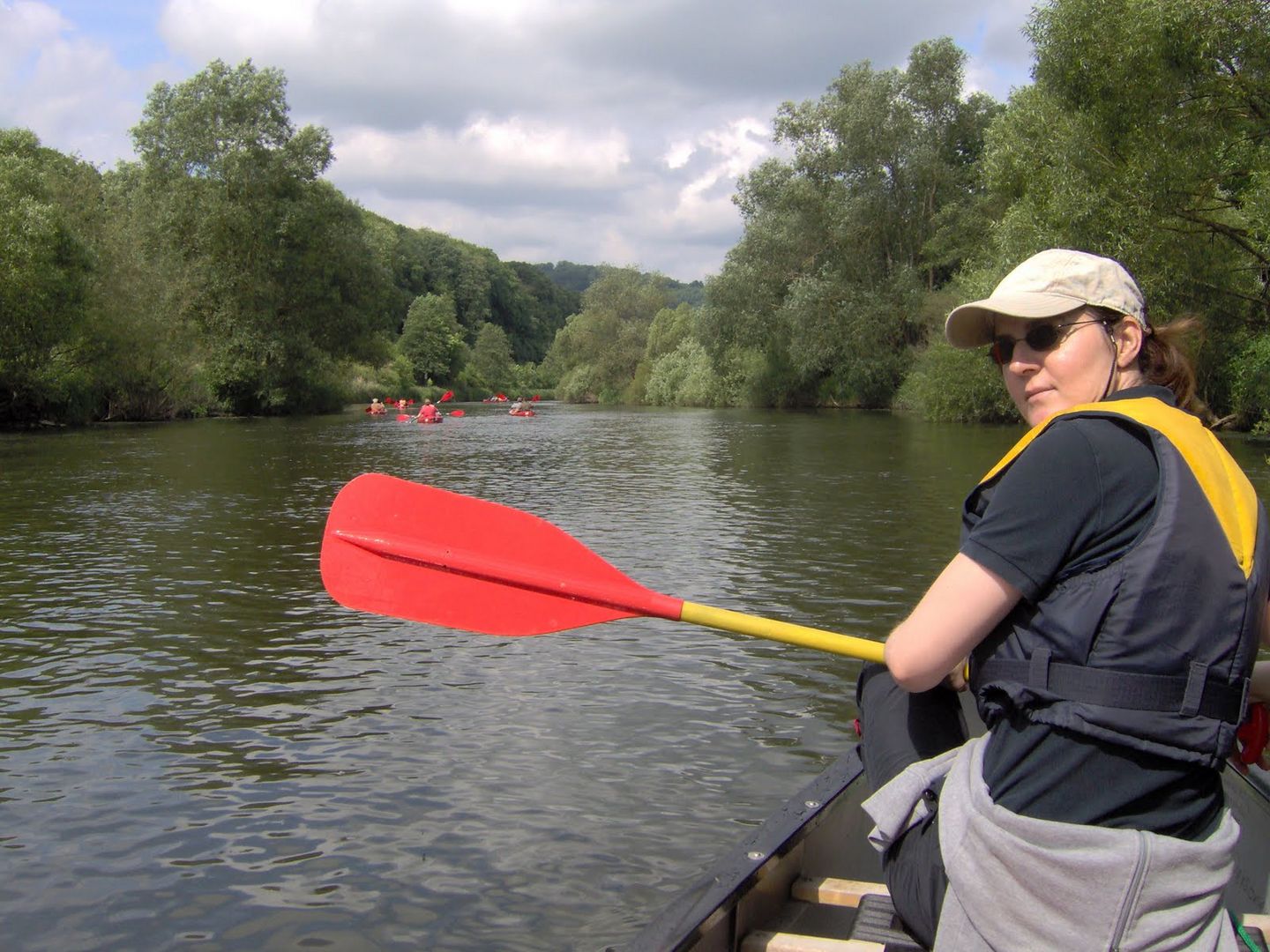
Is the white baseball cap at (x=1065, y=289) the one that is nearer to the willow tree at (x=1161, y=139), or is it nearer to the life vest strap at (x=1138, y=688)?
the life vest strap at (x=1138, y=688)

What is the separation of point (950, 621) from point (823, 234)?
119 ft

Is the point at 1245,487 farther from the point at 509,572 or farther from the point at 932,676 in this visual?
the point at 509,572

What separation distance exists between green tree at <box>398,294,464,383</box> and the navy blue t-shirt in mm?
86113

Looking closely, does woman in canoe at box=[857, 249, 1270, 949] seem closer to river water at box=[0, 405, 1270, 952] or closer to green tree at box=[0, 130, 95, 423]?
river water at box=[0, 405, 1270, 952]

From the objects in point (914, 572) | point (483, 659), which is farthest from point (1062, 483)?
point (914, 572)

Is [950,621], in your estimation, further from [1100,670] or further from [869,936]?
[869,936]

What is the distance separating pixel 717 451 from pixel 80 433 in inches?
609

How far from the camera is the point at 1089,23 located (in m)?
15.2

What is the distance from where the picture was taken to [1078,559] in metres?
1.71

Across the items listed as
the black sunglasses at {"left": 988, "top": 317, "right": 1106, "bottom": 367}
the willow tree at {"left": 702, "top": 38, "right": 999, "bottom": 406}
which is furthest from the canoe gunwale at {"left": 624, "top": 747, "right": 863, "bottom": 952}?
the willow tree at {"left": 702, "top": 38, "right": 999, "bottom": 406}

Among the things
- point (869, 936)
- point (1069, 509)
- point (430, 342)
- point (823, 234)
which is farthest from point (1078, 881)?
point (430, 342)

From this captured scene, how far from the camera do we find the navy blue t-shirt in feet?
5.54

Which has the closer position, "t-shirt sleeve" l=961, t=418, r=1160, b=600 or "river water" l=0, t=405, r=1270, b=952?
"t-shirt sleeve" l=961, t=418, r=1160, b=600

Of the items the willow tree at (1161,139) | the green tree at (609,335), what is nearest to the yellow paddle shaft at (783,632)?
the willow tree at (1161,139)
